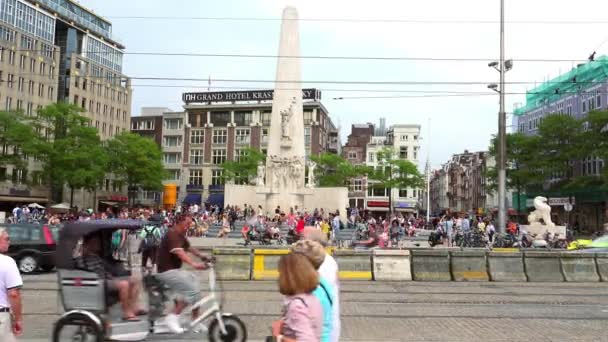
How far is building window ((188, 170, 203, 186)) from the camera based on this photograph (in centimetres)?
9062

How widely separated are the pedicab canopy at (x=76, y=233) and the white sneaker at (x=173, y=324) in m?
1.37

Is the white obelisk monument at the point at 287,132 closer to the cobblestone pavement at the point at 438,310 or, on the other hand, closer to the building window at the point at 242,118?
the cobblestone pavement at the point at 438,310

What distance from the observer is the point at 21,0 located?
68.9m

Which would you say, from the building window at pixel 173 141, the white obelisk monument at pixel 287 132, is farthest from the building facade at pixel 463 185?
the white obelisk monument at pixel 287 132

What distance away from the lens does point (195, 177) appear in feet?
299

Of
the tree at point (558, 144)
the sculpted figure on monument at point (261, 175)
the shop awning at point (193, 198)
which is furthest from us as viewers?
the shop awning at point (193, 198)

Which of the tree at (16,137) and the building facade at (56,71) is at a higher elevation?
the building facade at (56,71)

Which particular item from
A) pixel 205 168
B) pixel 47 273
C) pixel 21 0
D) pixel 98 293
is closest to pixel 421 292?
pixel 98 293

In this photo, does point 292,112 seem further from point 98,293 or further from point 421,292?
point 98,293

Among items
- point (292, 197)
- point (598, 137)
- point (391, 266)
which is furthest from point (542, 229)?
point (598, 137)

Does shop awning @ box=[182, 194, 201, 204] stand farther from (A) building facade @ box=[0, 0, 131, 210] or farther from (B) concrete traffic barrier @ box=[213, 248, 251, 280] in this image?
(B) concrete traffic barrier @ box=[213, 248, 251, 280]

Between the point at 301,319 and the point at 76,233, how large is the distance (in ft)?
16.2

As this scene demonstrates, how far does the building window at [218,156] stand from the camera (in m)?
90.1

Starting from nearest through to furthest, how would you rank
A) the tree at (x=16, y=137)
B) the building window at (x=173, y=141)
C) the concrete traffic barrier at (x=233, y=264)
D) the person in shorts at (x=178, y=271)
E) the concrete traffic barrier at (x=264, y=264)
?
the person in shorts at (x=178, y=271) < the concrete traffic barrier at (x=233, y=264) < the concrete traffic barrier at (x=264, y=264) < the tree at (x=16, y=137) < the building window at (x=173, y=141)
